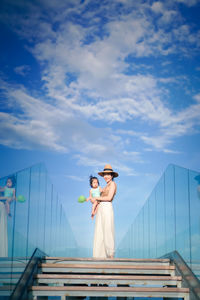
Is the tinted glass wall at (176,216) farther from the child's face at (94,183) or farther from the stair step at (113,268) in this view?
the child's face at (94,183)

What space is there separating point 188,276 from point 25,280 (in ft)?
7.34

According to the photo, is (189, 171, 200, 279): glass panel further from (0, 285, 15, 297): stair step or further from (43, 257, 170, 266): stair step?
(0, 285, 15, 297): stair step

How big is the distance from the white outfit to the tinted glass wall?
2471mm

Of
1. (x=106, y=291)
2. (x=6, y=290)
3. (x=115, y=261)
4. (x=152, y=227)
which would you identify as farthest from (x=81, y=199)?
(x=6, y=290)

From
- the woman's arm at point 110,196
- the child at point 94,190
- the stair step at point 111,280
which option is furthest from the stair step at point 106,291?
the child at point 94,190

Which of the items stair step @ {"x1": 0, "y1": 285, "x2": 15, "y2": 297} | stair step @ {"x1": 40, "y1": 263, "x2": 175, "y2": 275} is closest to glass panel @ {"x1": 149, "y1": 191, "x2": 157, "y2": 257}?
stair step @ {"x1": 40, "y1": 263, "x2": 175, "y2": 275}

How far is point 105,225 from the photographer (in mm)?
7797

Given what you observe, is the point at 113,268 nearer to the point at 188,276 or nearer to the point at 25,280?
the point at 188,276

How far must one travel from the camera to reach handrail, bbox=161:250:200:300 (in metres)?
4.96

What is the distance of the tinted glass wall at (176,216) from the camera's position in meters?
5.35

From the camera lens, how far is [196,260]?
16.9 feet

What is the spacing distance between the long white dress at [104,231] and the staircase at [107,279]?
1064 mm

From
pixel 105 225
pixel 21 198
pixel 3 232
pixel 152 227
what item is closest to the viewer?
pixel 3 232

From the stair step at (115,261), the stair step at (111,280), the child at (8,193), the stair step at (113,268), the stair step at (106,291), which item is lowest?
the stair step at (106,291)
